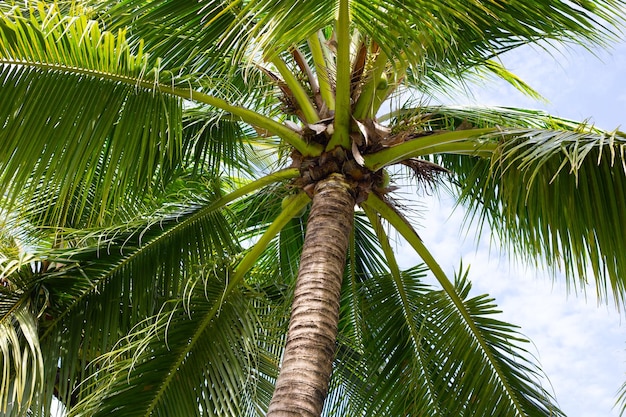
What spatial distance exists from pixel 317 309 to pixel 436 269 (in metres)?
1.40

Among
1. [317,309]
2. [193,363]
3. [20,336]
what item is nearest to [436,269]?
[317,309]

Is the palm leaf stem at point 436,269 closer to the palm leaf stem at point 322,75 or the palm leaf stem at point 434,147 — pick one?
the palm leaf stem at point 434,147

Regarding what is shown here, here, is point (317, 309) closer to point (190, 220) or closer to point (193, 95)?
point (193, 95)

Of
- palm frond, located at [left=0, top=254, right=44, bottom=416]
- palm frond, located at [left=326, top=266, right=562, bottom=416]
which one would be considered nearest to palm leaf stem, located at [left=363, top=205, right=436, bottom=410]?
palm frond, located at [left=326, top=266, right=562, bottom=416]

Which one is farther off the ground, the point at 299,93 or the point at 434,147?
the point at 299,93

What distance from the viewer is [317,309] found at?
3.33 m

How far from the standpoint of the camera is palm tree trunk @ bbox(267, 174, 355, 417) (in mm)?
2996

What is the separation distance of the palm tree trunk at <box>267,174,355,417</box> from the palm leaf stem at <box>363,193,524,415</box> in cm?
40

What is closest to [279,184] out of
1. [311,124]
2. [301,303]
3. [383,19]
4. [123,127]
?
[311,124]

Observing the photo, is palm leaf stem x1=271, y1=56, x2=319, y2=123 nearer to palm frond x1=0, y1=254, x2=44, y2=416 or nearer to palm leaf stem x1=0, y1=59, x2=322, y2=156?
palm leaf stem x1=0, y1=59, x2=322, y2=156

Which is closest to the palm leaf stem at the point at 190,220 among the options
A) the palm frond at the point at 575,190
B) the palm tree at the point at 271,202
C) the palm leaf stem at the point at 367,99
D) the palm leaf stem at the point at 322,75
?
the palm tree at the point at 271,202

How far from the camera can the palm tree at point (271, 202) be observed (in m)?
3.29

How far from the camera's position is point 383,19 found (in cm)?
317

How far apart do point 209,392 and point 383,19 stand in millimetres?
2265
